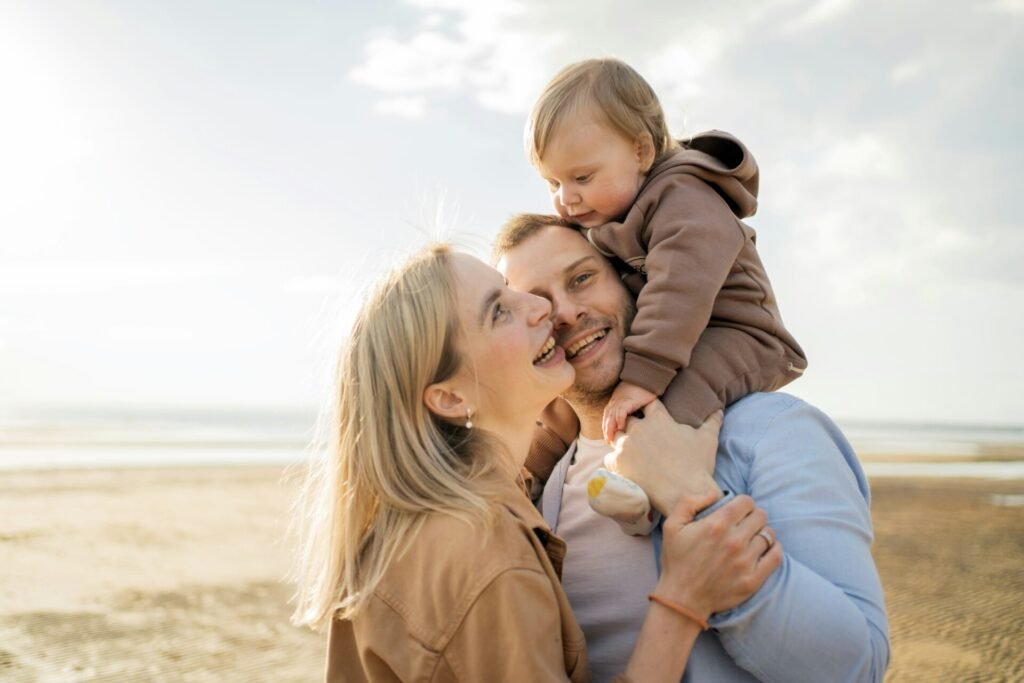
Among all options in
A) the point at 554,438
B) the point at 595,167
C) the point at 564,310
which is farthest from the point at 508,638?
the point at 595,167

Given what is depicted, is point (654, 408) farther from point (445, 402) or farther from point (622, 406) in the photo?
point (445, 402)

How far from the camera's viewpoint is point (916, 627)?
927 cm

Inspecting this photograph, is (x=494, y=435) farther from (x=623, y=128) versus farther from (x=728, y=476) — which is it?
(x=623, y=128)

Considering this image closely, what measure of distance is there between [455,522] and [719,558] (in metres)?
0.72

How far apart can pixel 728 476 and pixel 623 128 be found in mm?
1467

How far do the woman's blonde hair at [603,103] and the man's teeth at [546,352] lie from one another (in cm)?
90

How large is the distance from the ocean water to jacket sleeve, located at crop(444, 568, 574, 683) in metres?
14.6

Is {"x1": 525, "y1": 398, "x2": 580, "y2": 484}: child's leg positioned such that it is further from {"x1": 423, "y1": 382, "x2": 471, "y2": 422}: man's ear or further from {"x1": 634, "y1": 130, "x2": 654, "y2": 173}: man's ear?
{"x1": 634, "y1": 130, "x2": 654, "y2": 173}: man's ear

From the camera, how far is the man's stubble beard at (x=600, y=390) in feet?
10.0

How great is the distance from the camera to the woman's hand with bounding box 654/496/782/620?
2.22 m

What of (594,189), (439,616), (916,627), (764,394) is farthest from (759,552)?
(916,627)

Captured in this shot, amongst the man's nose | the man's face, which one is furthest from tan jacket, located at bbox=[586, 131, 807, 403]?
the man's nose

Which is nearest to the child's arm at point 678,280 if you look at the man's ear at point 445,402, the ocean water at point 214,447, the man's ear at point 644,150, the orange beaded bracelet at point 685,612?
A: the man's ear at point 644,150

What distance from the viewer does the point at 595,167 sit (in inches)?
130
